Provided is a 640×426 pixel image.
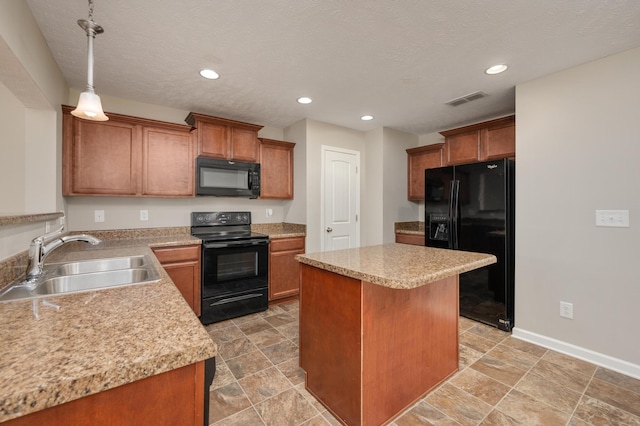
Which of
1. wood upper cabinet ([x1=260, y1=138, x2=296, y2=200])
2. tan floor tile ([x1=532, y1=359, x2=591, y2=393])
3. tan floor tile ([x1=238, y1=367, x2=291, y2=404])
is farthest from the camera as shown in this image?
wood upper cabinet ([x1=260, y1=138, x2=296, y2=200])

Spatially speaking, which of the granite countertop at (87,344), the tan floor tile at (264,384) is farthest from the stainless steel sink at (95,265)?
the tan floor tile at (264,384)

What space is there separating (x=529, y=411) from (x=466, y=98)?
9.09 ft

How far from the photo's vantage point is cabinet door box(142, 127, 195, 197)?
3006mm

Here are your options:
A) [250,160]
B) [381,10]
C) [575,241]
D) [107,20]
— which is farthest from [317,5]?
[575,241]

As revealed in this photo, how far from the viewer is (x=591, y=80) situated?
2.26 m

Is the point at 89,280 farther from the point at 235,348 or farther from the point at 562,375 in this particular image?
the point at 562,375

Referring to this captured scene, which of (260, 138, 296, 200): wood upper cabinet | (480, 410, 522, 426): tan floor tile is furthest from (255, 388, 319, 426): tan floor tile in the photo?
(260, 138, 296, 200): wood upper cabinet

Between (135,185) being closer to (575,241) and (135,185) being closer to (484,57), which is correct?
(484,57)

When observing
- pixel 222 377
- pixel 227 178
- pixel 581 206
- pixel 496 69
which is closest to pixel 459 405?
pixel 222 377

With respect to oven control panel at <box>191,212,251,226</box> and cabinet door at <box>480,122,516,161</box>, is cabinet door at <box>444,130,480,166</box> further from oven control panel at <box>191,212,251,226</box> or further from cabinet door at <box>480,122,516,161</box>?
oven control panel at <box>191,212,251,226</box>

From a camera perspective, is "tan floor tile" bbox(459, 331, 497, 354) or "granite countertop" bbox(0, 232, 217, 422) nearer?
"granite countertop" bbox(0, 232, 217, 422)

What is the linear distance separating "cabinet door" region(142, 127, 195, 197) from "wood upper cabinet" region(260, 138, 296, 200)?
883 millimetres

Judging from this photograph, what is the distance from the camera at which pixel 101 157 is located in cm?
278

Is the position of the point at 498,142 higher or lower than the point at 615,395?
higher
